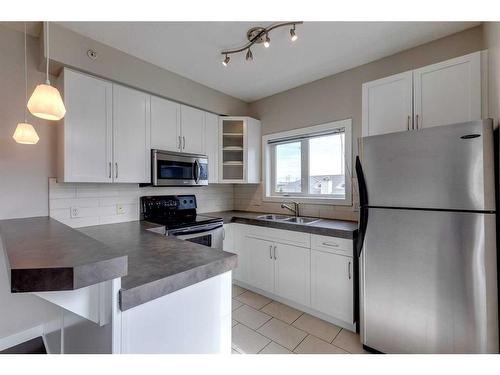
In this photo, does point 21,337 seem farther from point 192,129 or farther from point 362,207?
point 362,207

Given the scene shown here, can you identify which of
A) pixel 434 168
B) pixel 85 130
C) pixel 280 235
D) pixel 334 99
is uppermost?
pixel 334 99

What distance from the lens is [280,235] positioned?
249 centimetres

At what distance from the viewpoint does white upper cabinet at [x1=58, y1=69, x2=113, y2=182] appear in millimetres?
1900

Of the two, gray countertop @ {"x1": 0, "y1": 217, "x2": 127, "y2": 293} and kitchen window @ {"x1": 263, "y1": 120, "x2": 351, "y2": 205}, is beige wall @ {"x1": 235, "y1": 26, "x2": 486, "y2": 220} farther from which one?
gray countertop @ {"x1": 0, "y1": 217, "x2": 127, "y2": 293}

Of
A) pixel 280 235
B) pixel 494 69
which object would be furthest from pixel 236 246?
pixel 494 69

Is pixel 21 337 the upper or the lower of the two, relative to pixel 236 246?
lower

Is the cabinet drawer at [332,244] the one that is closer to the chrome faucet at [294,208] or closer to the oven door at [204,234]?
the chrome faucet at [294,208]

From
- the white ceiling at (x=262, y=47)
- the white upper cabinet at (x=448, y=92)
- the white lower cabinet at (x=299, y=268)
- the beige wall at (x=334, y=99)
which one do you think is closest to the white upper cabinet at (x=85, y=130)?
the white ceiling at (x=262, y=47)

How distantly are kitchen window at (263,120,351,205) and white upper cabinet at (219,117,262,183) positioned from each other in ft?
0.56

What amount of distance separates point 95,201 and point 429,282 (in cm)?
282

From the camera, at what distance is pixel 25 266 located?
2.02ft

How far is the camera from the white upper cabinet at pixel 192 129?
2.75m
